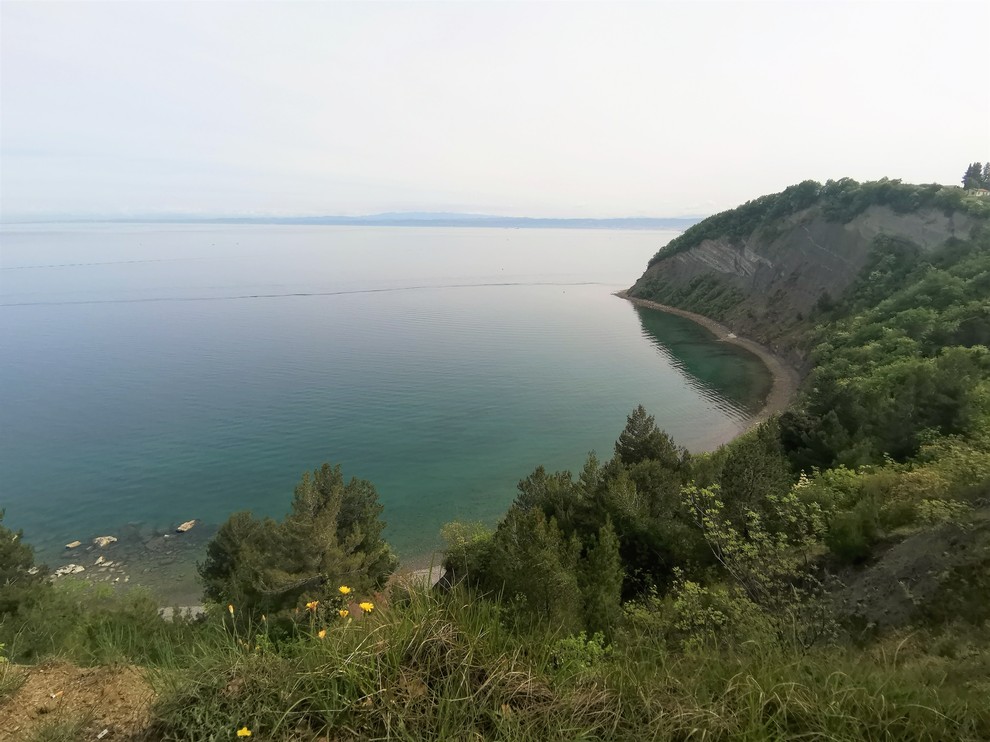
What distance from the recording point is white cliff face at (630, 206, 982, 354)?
169ft

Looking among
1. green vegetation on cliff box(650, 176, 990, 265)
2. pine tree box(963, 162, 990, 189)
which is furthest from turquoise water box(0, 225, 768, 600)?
pine tree box(963, 162, 990, 189)

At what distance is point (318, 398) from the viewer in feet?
132

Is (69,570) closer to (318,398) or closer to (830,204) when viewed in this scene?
(318,398)

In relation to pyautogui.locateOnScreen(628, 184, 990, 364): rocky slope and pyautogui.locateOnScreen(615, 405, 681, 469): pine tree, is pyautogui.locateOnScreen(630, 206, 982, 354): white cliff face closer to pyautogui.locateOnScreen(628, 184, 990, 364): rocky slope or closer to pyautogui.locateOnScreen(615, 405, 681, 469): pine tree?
pyautogui.locateOnScreen(628, 184, 990, 364): rocky slope

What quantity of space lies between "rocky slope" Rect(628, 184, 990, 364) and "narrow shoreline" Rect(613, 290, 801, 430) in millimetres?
1108

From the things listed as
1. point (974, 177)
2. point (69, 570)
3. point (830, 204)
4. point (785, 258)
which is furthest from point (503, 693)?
point (974, 177)

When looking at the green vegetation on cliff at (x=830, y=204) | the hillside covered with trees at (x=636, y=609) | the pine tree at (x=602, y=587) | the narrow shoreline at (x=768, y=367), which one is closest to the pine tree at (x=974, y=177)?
the green vegetation on cliff at (x=830, y=204)

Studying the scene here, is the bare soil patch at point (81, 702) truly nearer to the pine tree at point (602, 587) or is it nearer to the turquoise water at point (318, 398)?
the pine tree at point (602, 587)

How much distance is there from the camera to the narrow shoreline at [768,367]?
37688 mm

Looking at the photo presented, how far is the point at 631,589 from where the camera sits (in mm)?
13344

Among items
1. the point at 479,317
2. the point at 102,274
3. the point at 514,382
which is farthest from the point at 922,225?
the point at 102,274

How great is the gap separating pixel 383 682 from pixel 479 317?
7291 cm

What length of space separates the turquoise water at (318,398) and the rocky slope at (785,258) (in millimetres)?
7343

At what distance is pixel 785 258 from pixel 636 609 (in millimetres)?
66163
